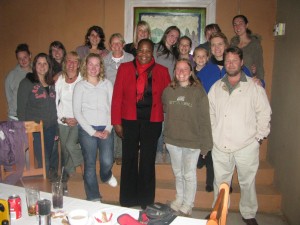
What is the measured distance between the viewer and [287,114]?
3.19m

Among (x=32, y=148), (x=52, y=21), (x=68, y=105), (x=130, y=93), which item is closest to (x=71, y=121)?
(x=68, y=105)

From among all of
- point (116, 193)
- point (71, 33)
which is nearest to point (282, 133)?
point (116, 193)

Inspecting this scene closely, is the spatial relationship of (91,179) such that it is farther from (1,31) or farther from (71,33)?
(1,31)

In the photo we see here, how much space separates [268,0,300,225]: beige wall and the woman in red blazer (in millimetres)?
1303

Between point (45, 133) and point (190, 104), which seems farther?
point (45, 133)

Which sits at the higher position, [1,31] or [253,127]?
[1,31]

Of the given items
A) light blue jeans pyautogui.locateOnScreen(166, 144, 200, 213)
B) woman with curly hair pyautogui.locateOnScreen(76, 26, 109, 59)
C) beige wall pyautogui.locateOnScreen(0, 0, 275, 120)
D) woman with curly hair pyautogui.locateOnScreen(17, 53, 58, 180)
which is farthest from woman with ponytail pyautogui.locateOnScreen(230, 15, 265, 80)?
woman with curly hair pyautogui.locateOnScreen(17, 53, 58, 180)

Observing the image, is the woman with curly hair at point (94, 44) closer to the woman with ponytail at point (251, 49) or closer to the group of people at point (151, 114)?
the group of people at point (151, 114)

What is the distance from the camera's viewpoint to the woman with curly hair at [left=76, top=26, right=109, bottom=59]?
11.8 feet

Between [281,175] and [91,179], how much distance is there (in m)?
2.03

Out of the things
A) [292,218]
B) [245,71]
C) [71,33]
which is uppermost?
[71,33]

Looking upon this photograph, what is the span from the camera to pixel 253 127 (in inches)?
103

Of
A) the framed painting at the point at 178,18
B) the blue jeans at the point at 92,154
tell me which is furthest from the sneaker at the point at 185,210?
the framed painting at the point at 178,18

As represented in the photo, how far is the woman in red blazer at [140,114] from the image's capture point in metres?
2.77
